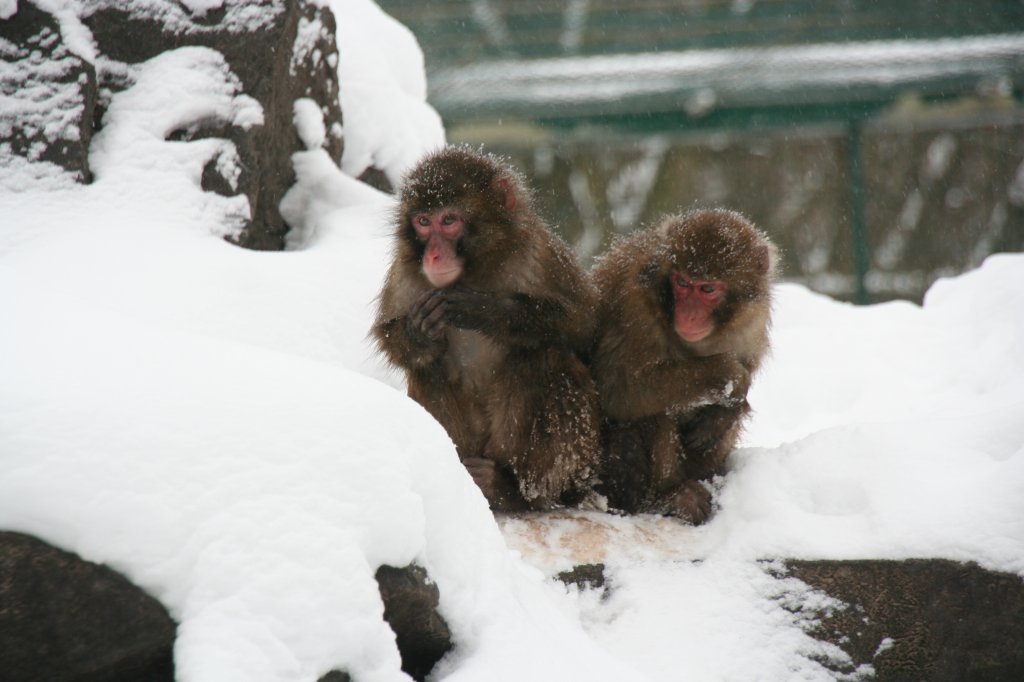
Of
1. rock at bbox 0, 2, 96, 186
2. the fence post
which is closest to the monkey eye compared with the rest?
rock at bbox 0, 2, 96, 186

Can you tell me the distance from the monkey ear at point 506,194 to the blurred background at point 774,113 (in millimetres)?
1682

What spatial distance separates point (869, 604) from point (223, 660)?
1713mm

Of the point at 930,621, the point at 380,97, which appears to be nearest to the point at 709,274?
the point at 930,621

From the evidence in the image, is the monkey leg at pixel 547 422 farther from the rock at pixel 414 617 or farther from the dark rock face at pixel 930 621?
the rock at pixel 414 617

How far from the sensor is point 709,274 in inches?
123

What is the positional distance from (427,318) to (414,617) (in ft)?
4.19

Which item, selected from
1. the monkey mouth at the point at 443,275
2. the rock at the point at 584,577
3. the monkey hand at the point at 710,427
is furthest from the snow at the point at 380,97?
the rock at the point at 584,577

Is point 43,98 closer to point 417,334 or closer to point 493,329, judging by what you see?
point 417,334

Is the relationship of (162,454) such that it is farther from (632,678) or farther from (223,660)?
(632,678)

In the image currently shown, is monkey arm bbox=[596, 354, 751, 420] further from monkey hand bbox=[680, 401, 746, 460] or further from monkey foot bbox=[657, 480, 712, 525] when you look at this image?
monkey foot bbox=[657, 480, 712, 525]

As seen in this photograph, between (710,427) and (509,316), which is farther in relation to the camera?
(710,427)

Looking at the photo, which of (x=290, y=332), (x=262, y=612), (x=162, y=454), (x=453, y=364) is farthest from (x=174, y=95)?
(x=262, y=612)

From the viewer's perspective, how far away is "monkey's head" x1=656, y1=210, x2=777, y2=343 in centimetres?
313

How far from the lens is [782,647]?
2.53 metres
